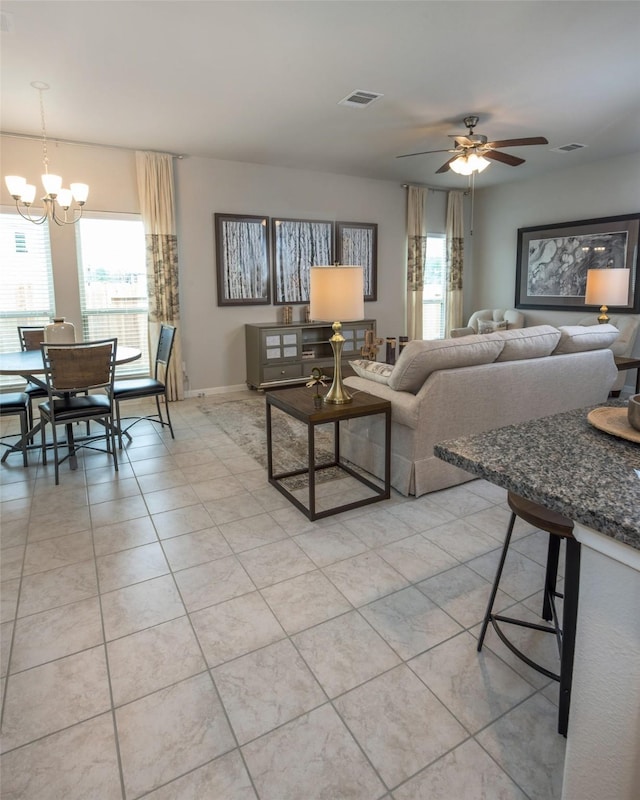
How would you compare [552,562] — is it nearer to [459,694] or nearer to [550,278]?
[459,694]

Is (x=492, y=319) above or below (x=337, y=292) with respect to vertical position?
below

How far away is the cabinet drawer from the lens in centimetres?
585

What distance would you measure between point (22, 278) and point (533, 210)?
650cm

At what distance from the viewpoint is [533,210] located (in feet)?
22.7

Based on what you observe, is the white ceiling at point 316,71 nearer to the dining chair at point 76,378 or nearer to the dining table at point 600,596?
the dining chair at point 76,378

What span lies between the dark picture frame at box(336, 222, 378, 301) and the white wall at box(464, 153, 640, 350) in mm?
2004

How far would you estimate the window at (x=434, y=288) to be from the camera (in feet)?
25.0

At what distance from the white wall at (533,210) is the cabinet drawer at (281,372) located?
3587 millimetres

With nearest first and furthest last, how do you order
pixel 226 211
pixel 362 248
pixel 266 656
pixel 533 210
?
pixel 266 656 → pixel 226 211 → pixel 362 248 → pixel 533 210

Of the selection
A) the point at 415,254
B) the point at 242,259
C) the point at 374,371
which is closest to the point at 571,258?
the point at 415,254

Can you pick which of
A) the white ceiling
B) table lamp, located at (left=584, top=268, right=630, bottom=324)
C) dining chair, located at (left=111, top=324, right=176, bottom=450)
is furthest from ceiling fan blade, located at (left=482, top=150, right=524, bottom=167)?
dining chair, located at (left=111, top=324, right=176, bottom=450)

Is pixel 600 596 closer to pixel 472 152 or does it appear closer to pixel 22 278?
pixel 472 152

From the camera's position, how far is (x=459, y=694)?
64.0 inches

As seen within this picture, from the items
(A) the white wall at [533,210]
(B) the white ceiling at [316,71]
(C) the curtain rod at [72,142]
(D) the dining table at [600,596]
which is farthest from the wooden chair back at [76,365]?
(A) the white wall at [533,210]
